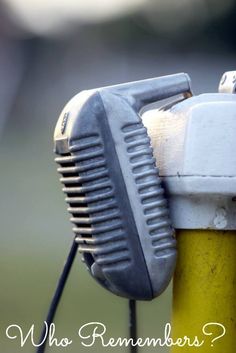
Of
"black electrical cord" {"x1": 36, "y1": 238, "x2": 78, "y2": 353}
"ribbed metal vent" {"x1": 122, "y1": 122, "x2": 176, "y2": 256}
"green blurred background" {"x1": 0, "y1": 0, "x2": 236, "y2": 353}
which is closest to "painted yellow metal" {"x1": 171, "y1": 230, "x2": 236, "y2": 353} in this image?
"ribbed metal vent" {"x1": 122, "y1": 122, "x2": 176, "y2": 256}

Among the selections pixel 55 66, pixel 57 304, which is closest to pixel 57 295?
pixel 57 304

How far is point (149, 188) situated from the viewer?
1119mm

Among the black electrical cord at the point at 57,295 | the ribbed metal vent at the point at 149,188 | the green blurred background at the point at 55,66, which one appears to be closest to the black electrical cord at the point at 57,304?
the black electrical cord at the point at 57,295

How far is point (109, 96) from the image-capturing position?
3.71 ft

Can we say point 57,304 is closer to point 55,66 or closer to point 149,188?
point 149,188

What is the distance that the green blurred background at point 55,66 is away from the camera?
533cm

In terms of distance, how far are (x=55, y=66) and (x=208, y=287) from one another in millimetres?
5117

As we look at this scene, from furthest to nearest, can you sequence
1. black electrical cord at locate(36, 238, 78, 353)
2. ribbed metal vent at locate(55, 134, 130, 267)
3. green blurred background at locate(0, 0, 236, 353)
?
green blurred background at locate(0, 0, 236, 353) → black electrical cord at locate(36, 238, 78, 353) → ribbed metal vent at locate(55, 134, 130, 267)

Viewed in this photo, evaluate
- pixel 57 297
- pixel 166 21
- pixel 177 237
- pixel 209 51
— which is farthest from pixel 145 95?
pixel 166 21

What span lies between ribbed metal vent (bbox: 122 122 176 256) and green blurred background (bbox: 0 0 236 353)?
375cm

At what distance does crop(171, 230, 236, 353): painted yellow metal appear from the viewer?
3.74ft

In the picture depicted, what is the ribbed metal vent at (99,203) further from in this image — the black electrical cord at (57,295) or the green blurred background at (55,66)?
the green blurred background at (55,66)

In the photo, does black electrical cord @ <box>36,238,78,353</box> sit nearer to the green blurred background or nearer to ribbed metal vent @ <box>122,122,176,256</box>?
ribbed metal vent @ <box>122,122,176,256</box>

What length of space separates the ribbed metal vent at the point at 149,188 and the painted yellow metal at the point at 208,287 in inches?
1.3
